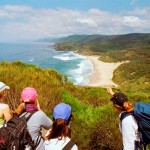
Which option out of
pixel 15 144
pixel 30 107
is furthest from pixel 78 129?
pixel 15 144

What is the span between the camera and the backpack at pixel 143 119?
350cm

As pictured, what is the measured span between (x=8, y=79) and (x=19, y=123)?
6.44m

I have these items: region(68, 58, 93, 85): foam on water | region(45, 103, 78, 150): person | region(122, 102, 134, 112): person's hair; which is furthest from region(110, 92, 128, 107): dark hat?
region(68, 58, 93, 85): foam on water

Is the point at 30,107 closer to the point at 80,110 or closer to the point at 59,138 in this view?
the point at 59,138

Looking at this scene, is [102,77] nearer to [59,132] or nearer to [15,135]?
[15,135]

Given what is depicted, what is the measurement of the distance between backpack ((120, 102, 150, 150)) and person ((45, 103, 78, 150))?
76 centimetres

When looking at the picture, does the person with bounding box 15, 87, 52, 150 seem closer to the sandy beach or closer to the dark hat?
the dark hat

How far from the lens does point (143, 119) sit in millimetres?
3518

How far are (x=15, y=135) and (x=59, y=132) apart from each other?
1.80 ft

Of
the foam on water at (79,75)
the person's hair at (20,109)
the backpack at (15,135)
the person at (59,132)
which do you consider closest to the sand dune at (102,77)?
the foam on water at (79,75)

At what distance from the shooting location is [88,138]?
6613mm

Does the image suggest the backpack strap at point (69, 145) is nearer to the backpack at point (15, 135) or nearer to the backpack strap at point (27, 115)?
the backpack at point (15, 135)

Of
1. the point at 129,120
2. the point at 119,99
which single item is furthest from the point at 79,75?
the point at 129,120

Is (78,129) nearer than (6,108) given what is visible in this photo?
No
